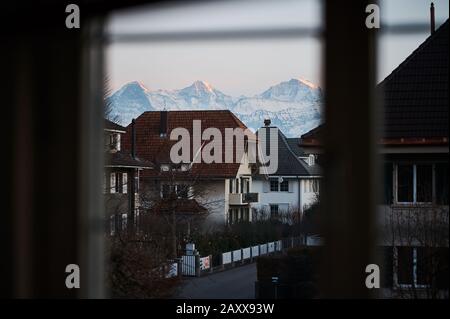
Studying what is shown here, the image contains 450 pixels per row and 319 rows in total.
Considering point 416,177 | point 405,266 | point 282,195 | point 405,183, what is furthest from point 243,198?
point 405,183

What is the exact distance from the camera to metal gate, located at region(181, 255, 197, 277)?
442 centimetres

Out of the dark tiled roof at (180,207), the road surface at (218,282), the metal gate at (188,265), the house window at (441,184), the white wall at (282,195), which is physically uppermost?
the house window at (441,184)

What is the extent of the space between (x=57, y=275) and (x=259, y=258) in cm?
348

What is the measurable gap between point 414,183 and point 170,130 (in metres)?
2.49

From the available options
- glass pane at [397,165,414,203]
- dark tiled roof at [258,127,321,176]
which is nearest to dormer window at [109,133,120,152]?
dark tiled roof at [258,127,321,176]

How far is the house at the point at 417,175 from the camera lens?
85.9 inches

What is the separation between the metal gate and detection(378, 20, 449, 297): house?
1.60 meters

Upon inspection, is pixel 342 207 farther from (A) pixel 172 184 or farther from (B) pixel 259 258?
(A) pixel 172 184

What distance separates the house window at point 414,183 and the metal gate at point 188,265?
1.77 metres

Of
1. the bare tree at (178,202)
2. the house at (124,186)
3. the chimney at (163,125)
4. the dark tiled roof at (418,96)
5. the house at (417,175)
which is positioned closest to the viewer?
the dark tiled roof at (418,96)

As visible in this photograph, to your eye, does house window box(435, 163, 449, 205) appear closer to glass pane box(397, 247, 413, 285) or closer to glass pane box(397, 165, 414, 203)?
glass pane box(397, 165, 414, 203)

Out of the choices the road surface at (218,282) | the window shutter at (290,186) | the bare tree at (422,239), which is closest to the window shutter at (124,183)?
the road surface at (218,282)

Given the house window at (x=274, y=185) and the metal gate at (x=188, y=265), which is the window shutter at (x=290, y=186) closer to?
the house window at (x=274, y=185)
